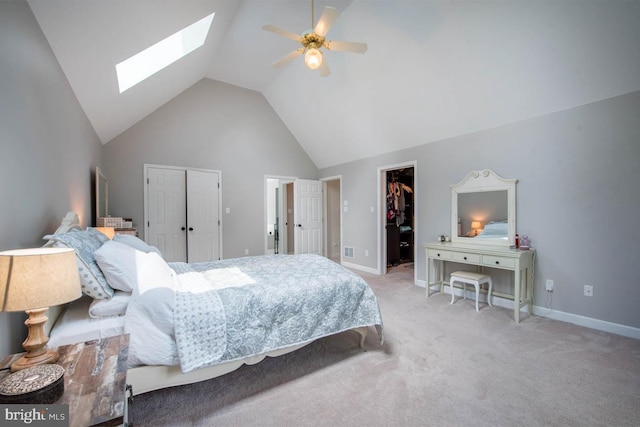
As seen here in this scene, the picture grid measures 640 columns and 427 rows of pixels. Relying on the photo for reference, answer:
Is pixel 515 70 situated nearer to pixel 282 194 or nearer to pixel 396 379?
pixel 396 379

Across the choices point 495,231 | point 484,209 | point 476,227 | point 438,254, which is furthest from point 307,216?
Answer: point 495,231

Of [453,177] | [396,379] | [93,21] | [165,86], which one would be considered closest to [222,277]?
[396,379]

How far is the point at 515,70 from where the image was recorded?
2873mm

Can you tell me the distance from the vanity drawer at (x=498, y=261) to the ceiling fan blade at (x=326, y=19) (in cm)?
301

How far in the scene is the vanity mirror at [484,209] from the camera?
336 centimetres

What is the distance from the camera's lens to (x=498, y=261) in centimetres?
309

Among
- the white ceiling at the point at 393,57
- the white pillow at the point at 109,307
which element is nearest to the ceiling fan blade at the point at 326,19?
the white ceiling at the point at 393,57

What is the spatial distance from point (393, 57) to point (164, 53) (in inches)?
110

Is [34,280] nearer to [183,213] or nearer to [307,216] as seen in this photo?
[183,213]

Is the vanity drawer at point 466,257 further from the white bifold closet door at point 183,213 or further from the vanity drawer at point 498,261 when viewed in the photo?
the white bifold closet door at point 183,213

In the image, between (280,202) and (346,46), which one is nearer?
(346,46)

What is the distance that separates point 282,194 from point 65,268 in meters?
6.05

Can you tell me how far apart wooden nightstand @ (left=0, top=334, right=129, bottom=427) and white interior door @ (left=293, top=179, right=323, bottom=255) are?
498cm

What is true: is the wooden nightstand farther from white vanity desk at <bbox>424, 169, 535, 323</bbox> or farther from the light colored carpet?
white vanity desk at <bbox>424, 169, 535, 323</bbox>
